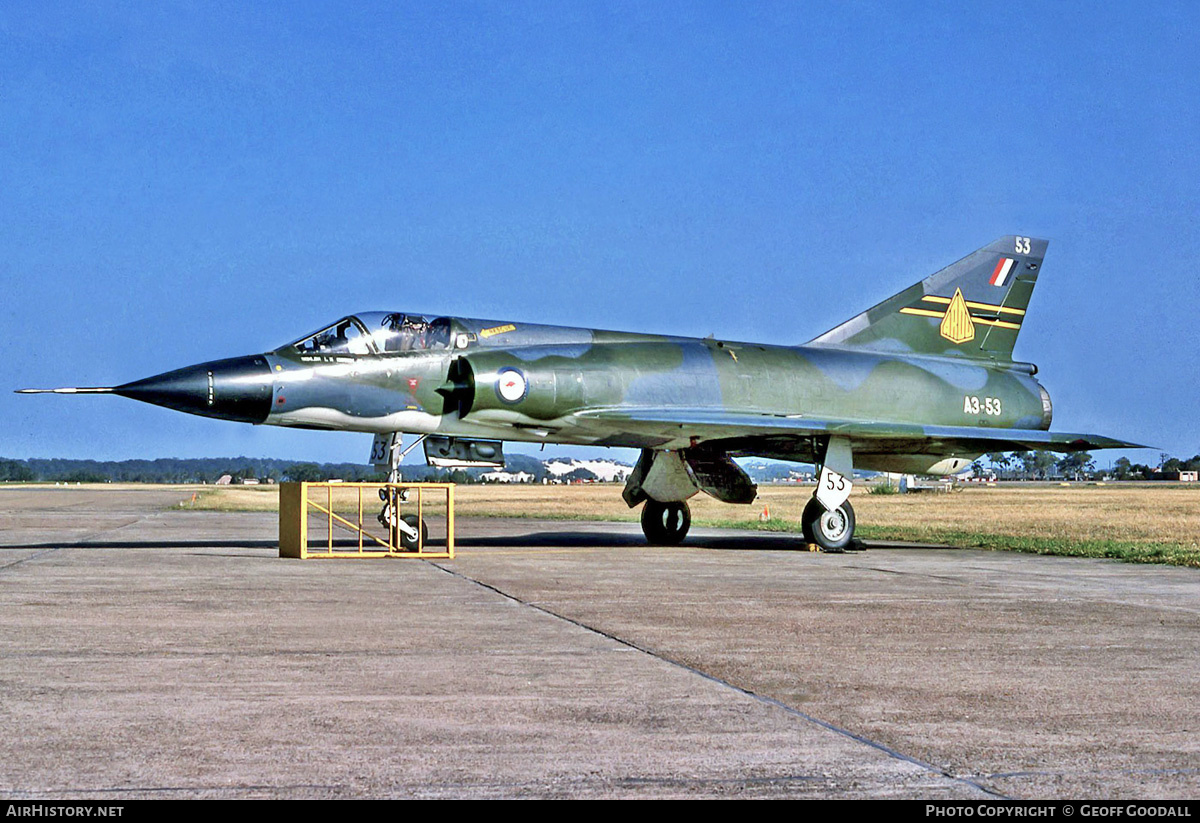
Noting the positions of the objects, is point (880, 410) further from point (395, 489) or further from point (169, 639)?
point (169, 639)

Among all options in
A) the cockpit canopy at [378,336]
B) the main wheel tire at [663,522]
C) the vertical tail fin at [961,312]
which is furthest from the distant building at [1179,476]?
the cockpit canopy at [378,336]

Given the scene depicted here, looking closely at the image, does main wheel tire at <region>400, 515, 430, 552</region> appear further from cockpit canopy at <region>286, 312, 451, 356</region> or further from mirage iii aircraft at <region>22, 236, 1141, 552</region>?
cockpit canopy at <region>286, 312, 451, 356</region>

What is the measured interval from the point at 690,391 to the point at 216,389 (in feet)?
23.3

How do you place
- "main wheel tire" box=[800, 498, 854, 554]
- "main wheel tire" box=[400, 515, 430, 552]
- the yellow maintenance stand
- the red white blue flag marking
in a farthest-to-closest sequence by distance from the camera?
the red white blue flag marking, "main wheel tire" box=[800, 498, 854, 554], "main wheel tire" box=[400, 515, 430, 552], the yellow maintenance stand

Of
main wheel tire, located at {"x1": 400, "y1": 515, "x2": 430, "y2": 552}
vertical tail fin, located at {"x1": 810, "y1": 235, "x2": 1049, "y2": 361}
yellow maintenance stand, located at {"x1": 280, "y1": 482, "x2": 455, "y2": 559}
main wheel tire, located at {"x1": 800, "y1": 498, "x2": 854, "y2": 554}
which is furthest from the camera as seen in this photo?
vertical tail fin, located at {"x1": 810, "y1": 235, "x2": 1049, "y2": 361}

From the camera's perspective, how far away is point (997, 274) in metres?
22.0

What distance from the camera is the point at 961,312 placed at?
71.5 feet

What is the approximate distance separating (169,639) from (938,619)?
18.6 ft

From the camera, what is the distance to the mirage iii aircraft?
54.0 feet

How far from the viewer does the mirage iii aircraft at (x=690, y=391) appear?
648 inches

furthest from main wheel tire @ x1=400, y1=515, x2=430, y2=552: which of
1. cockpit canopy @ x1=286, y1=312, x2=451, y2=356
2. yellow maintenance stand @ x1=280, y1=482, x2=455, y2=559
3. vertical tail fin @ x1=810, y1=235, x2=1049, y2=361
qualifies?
vertical tail fin @ x1=810, y1=235, x2=1049, y2=361

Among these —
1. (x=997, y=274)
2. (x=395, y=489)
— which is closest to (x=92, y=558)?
(x=395, y=489)

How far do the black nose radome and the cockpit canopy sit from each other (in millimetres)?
860

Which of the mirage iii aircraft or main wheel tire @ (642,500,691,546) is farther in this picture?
main wheel tire @ (642,500,691,546)
